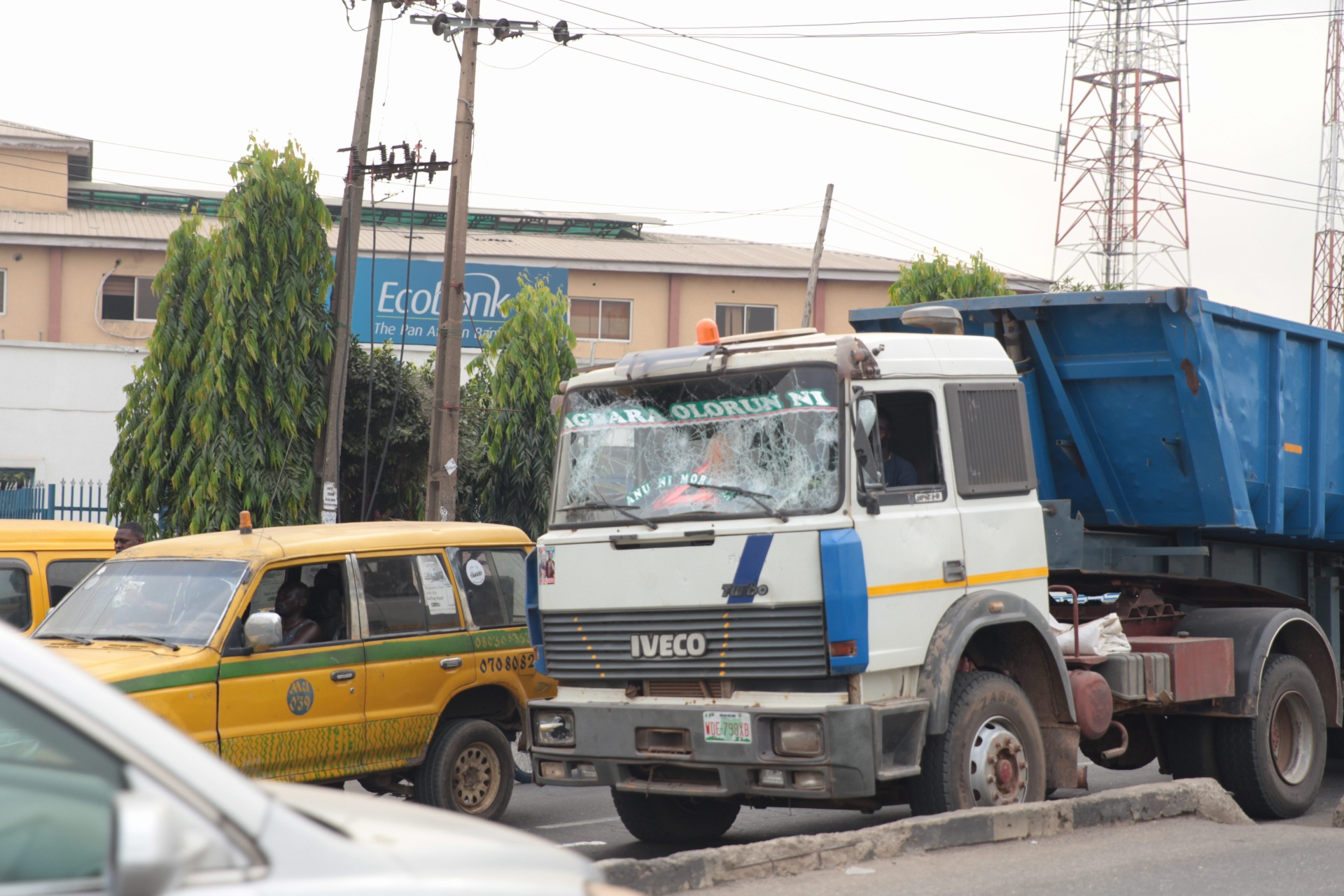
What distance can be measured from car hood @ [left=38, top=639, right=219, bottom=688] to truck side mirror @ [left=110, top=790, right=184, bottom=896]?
5146 millimetres

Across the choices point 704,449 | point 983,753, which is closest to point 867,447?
point 704,449

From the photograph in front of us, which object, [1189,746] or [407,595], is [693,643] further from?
[1189,746]

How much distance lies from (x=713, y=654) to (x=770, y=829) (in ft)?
7.66

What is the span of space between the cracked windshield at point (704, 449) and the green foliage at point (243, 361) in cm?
1134

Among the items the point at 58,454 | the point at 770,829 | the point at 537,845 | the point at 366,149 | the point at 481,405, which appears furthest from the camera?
the point at 58,454

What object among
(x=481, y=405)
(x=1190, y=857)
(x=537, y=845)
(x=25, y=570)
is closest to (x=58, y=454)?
(x=481, y=405)

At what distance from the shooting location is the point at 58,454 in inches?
1057

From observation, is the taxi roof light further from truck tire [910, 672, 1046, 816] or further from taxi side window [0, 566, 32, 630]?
taxi side window [0, 566, 32, 630]

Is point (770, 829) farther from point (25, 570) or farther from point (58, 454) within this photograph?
point (58, 454)

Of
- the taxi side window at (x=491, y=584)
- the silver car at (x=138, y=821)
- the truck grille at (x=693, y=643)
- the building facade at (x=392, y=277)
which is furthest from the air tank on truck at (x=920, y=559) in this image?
the building facade at (x=392, y=277)

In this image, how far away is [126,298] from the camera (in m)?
35.7

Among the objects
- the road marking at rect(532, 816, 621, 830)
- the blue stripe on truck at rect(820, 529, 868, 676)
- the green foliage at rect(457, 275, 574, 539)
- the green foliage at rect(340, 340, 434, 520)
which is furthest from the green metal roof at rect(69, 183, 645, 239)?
the blue stripe on truck at rect(820, 529, 868, 676)

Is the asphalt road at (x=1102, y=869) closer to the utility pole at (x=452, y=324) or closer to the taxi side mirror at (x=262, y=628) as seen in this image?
the taxi side mirror at (x=262, y=628)

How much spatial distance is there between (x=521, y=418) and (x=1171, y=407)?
1439 centimetres
